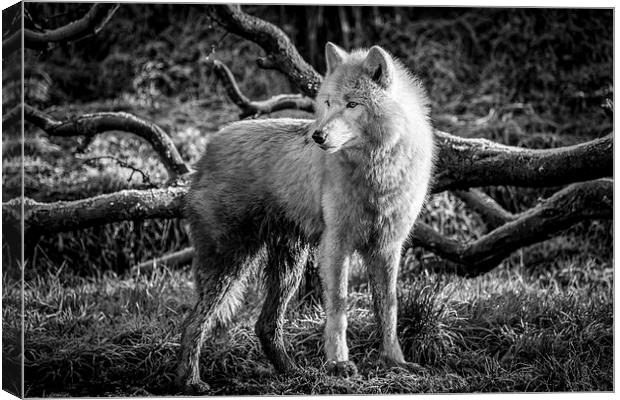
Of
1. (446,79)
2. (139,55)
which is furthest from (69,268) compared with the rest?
(446,79)

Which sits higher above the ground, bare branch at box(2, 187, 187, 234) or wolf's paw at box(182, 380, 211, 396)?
bare branch at box(2, 187, 187, 234)

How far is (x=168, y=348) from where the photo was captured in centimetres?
459

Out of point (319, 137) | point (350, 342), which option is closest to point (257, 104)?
point (350, 342)

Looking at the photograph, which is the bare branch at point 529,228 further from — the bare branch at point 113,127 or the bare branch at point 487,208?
the bare branch at point 113,127

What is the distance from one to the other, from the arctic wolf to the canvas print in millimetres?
10

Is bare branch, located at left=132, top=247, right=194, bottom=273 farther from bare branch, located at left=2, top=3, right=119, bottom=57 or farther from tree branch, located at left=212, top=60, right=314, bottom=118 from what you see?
bare branch, located at left=2, top=3, right=119, bottom=57

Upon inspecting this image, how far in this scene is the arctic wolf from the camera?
4.00m

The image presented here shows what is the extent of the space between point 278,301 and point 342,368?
1.57ft

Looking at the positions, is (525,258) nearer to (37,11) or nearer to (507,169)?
(507,169)

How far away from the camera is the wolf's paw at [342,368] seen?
4266 mm

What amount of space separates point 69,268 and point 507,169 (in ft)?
9.63

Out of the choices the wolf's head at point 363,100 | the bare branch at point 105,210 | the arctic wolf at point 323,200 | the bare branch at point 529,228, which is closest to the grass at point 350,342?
the arctic wolf at point 323,200

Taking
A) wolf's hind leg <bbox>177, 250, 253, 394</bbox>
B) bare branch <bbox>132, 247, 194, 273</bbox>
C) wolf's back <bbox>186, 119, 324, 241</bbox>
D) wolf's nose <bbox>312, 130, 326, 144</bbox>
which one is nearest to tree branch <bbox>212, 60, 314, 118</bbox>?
bare branch <bbox>132, 247, 194, 273</bbox>

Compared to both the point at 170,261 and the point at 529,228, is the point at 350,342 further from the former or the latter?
the point at 170,261
